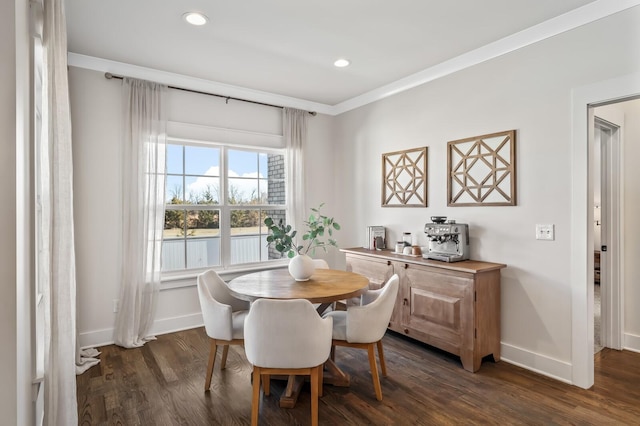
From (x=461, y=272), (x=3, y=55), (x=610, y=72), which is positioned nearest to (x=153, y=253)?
(x=3, y=55)

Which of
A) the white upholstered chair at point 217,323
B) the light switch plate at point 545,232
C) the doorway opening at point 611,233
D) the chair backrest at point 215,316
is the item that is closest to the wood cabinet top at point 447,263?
the light switch plate at point 545,232

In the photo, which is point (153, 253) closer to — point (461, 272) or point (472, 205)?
point (461, 272)

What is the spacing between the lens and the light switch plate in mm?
2783

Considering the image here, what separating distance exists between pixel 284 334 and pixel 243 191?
2.67 meters

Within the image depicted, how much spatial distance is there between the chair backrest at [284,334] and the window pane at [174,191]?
7.58 ft

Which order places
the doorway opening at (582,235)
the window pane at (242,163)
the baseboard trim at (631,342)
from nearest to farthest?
the doorway opening at (582,235) < the baseboard trim at (631,342) < the window pane at (242,163)

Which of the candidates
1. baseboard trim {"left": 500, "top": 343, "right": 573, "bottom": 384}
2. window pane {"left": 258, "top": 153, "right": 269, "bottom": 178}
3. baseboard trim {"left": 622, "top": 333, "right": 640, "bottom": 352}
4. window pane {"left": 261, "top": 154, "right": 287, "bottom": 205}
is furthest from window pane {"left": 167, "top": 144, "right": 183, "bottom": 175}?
baseboard trim {"left": 622, "top": 333, "right": 640, "bottom": 352}

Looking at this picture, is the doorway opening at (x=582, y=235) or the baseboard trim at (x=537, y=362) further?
the baseboard trim at (x=537, y=362)

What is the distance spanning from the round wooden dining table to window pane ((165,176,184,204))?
1.54 meters

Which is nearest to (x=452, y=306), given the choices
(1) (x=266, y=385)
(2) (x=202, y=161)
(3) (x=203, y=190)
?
(1) (x=266, y=385)

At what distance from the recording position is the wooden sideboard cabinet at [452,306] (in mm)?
2857

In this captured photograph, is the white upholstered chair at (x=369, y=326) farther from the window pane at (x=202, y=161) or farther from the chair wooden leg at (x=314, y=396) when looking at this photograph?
the window pane at (x=202, y=161)

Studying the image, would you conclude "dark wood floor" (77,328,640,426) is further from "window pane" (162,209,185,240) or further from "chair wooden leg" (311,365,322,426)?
"window pane" (162,209,185,240)

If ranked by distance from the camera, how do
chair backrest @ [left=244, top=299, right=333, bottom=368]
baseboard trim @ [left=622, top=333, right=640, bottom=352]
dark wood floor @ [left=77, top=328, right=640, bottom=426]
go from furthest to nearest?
baseboard trim @ [left=622, top=333, right=640, bottom=352]
dark wood floor @ [left=77, top=328, right=640, bottom=426]
chair backrest @ [left=244, top=299, right=333, bottom=368]
